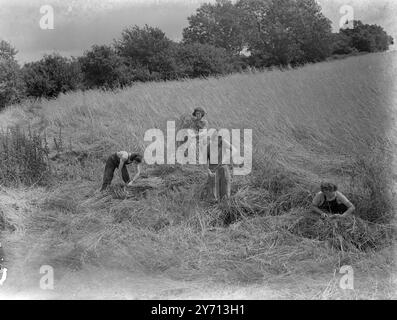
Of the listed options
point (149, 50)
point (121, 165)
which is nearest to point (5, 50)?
point (149, 50)

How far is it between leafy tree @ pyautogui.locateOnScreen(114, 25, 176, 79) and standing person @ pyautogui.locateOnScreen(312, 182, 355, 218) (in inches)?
433

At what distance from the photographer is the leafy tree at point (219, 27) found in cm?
1149

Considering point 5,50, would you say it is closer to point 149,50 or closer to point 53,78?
point 53,78

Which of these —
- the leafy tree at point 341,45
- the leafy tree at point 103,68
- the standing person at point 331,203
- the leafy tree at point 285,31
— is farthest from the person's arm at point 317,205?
the leafy tree at point 103,68

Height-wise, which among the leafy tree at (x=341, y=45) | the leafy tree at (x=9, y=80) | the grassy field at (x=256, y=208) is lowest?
the grassy field at (x=256, y=208)

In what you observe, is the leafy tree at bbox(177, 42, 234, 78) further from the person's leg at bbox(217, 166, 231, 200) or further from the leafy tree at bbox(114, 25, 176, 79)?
the person's leg at bbox(217, 166, 231, 200)

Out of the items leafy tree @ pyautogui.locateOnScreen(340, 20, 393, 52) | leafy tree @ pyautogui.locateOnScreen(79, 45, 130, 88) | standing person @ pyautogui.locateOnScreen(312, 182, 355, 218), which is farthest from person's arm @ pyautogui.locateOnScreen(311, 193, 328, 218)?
leafy tree @ pyautogui.locateOnScreen(79, 45, 130, 88)

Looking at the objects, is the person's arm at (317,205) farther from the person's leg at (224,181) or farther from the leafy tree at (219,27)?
the leafy tree at (219,27)

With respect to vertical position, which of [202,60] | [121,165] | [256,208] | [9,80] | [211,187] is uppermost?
[202,60]

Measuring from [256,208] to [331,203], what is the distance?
2.78 feet

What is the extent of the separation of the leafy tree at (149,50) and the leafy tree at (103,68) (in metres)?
0.46

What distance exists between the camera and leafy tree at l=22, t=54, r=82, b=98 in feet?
50.4

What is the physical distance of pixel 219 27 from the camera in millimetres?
13273
